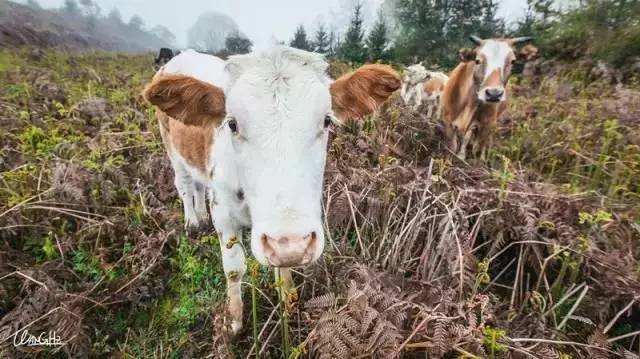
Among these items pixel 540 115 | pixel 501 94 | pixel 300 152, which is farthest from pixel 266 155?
pixel 540 115

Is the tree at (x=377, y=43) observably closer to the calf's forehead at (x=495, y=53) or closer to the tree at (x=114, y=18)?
the calf's forehead at (x=495, y=53)

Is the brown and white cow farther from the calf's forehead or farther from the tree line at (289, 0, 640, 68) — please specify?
the tree line at (289, 0, 640, 68)

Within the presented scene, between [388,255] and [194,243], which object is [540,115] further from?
[194,243]

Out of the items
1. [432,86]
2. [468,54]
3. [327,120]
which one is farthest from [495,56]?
[327,120]

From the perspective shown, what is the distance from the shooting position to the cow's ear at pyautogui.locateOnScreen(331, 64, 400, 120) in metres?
2.37

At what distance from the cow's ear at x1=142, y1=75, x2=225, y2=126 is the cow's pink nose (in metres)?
1.01

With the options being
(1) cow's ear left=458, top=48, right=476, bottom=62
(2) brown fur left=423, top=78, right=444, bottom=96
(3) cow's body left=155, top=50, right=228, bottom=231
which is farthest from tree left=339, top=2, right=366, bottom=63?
(3) cow's body left=155, top=50, right=228, bottom=231

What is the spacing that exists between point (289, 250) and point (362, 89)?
1.24 meters

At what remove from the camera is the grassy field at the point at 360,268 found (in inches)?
91.4

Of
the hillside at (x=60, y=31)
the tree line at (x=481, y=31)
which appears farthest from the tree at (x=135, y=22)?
the tree line at (x=481, y=31)

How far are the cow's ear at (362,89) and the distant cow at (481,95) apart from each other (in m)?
3.62

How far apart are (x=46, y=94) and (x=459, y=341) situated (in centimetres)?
901

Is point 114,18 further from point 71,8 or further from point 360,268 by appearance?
point 360,268

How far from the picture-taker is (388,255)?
9.95 feet
